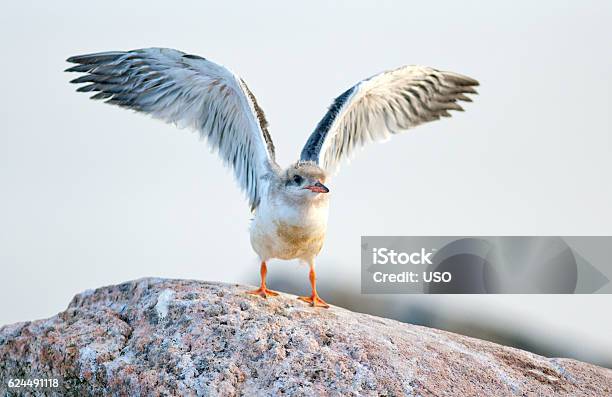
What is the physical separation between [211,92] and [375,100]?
2.47m

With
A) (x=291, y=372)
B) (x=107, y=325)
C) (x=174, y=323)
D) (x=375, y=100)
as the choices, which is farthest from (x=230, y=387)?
(x=375, y=100)

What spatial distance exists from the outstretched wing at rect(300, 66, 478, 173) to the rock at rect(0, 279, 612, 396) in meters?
2.60

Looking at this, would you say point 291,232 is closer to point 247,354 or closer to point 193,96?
point 247,354

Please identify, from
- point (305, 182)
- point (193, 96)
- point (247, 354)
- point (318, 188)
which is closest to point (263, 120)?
point (193, 96)

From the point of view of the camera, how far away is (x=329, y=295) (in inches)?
653

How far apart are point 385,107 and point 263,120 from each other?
240 cm

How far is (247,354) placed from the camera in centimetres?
677

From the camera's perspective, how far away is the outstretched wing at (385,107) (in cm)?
973

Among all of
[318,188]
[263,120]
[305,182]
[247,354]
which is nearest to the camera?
[247,354]

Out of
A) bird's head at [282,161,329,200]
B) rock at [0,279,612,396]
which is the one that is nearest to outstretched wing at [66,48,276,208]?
bird's head at [282,161,329,200]

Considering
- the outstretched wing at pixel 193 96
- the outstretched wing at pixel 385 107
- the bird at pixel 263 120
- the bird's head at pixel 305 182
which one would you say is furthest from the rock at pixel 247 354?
the outstretched wing at pixel 385 107

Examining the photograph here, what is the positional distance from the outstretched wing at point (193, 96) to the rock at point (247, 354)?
212cm

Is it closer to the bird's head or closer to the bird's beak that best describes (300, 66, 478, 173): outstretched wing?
the bird's head

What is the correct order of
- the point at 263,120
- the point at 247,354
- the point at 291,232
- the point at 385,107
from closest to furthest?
the point at 247,354 < the point at 291,232 < the point at 263,120 < the point at 385,107
